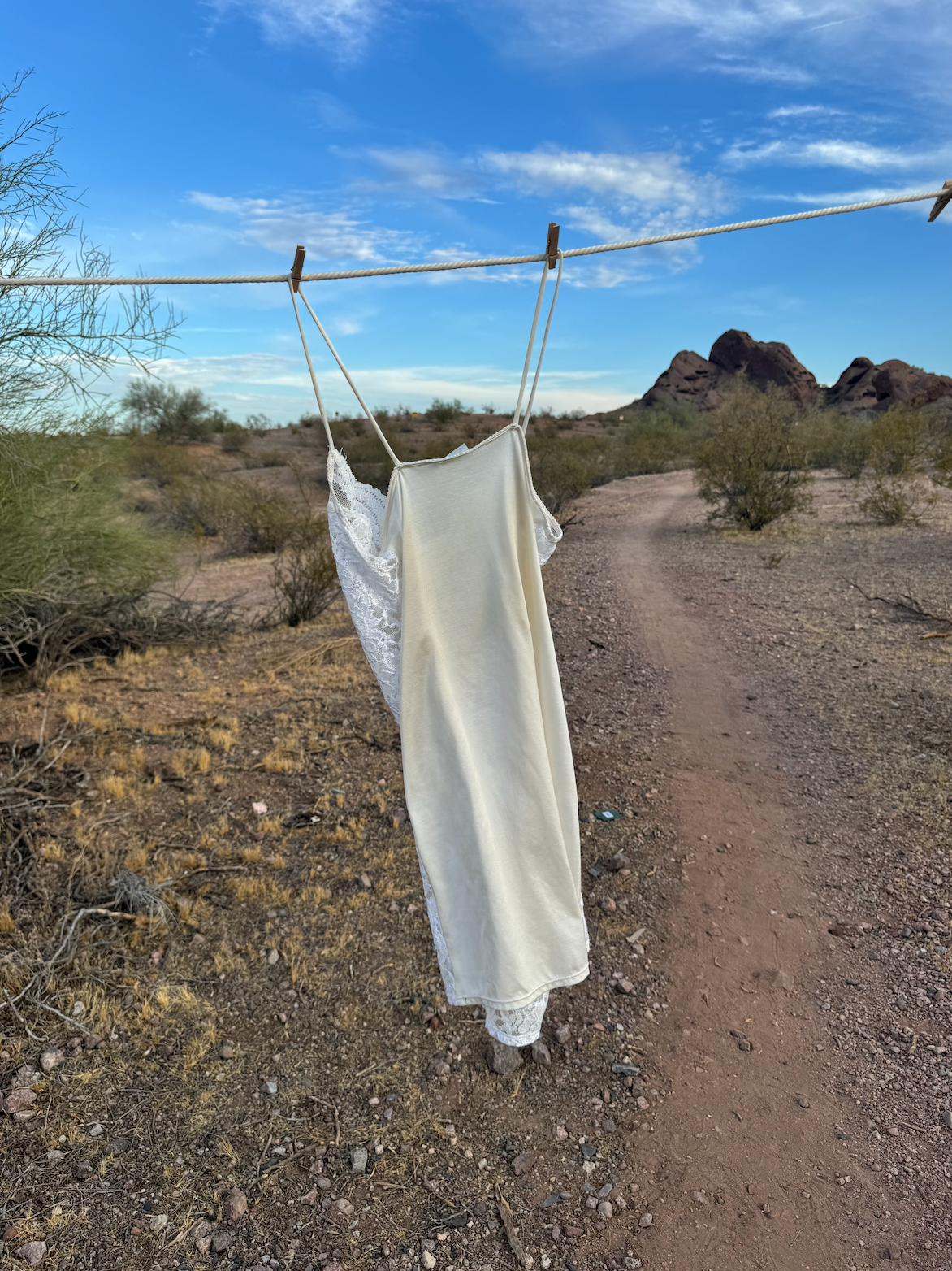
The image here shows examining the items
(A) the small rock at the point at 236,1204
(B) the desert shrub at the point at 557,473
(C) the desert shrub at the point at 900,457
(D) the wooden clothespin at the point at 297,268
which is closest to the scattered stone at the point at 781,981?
(A) the small rock at the point at 236,1204

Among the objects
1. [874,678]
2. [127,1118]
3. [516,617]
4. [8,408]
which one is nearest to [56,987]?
[127,1118]

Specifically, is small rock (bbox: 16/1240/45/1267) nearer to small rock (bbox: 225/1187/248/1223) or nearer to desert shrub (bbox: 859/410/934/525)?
small rock (bbox: 225/1187/248/1223)

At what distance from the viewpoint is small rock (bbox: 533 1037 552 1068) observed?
2.51 m

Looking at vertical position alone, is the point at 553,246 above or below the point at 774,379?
below

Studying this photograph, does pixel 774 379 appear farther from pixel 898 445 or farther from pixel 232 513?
pixel 232 513

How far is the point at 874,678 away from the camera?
5.52 meters

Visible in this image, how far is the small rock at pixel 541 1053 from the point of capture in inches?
99.0

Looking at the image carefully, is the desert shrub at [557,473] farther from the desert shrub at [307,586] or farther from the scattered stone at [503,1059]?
the scattered stone at [503,1059]

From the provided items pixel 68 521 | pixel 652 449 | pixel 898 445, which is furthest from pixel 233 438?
pixel 68 521

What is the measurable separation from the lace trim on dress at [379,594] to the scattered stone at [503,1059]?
60 centimetres

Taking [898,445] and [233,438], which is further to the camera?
[233,438]

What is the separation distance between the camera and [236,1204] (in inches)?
81.7

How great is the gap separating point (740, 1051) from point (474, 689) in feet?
5.20

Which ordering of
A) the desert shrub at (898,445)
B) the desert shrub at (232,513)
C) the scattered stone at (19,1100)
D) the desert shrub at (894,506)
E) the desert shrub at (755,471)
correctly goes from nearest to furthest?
the scattered stone at (19,1100) < the desert shrub at (894,506) < the desert shrub at (755,471) < the desert shrub at (232,513) < the desert shrub at (898,445)
